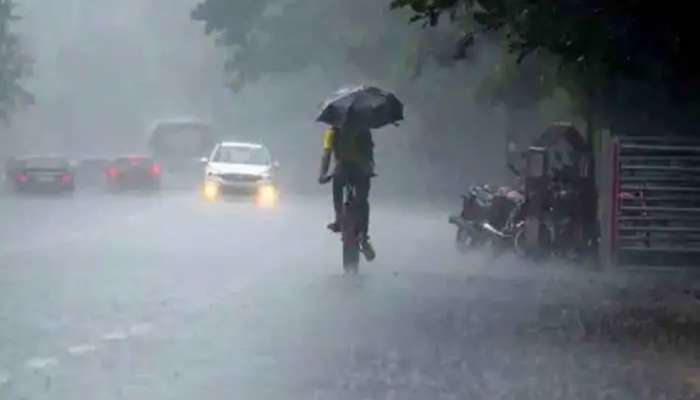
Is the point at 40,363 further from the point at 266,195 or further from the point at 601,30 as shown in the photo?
the point at 266,195

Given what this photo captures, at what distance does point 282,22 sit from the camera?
6262cm

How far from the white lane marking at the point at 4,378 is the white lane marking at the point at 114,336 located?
192 cm

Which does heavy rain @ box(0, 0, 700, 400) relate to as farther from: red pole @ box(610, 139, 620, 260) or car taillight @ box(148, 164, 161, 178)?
car taillight @ box(148, 164, 161, 178)

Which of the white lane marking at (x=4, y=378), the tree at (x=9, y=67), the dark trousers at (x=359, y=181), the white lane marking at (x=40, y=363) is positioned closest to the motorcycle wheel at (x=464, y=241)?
the dark trousers at (x=359, y=181)

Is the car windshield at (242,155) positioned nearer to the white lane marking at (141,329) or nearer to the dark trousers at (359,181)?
the dark trousers at (359,181)

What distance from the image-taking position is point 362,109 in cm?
2081

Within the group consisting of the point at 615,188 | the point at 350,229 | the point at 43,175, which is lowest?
the point at 43,175

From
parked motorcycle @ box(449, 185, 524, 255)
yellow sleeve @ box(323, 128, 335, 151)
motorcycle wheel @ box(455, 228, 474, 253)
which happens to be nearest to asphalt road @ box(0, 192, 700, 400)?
parked motorcycle @ box(449, 185, 524, 255)

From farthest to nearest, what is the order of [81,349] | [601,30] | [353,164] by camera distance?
[353,164], [601,30], [81,349]

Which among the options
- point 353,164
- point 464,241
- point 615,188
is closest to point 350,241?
point 353,164

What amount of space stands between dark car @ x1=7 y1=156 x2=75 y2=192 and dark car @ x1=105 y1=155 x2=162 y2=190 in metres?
4.06

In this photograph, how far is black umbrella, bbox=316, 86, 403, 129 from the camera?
2059 cm

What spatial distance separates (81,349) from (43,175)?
42.9m

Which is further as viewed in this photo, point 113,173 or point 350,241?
point 113,173
